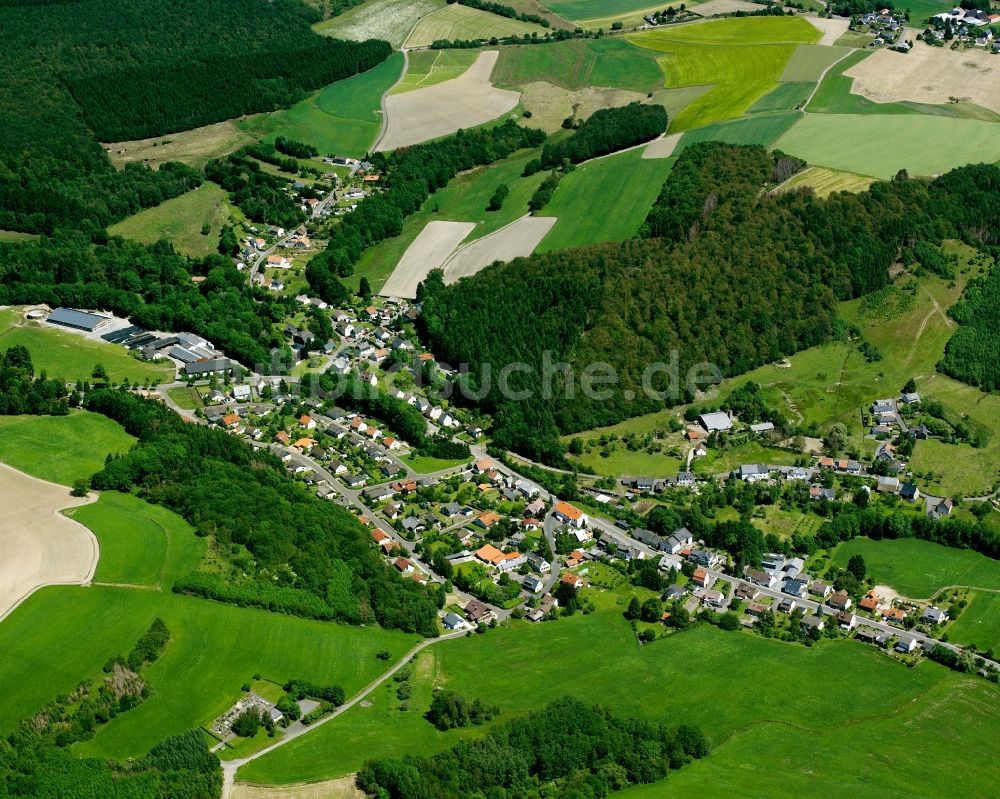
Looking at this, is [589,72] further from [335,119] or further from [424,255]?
[424,255]

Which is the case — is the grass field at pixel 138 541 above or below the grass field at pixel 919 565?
above

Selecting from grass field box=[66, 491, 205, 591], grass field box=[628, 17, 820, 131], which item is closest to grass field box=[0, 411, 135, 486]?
grass field box=[66, 491, 205, 591]

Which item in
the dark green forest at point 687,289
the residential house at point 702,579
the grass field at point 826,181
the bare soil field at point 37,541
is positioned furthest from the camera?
the grass field at point 826,181

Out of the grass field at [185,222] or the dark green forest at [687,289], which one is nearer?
the dark green forest at [687,289]

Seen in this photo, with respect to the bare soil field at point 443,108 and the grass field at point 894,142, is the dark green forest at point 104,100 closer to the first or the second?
the bare soil field at point 443,108

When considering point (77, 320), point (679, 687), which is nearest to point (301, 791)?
point (679, 687)

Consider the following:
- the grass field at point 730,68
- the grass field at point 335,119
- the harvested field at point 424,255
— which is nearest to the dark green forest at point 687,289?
the harvested field at point 424,255

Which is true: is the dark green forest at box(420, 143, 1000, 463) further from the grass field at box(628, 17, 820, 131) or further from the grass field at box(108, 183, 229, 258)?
the grass field at box(108, 183, 229, 258)
